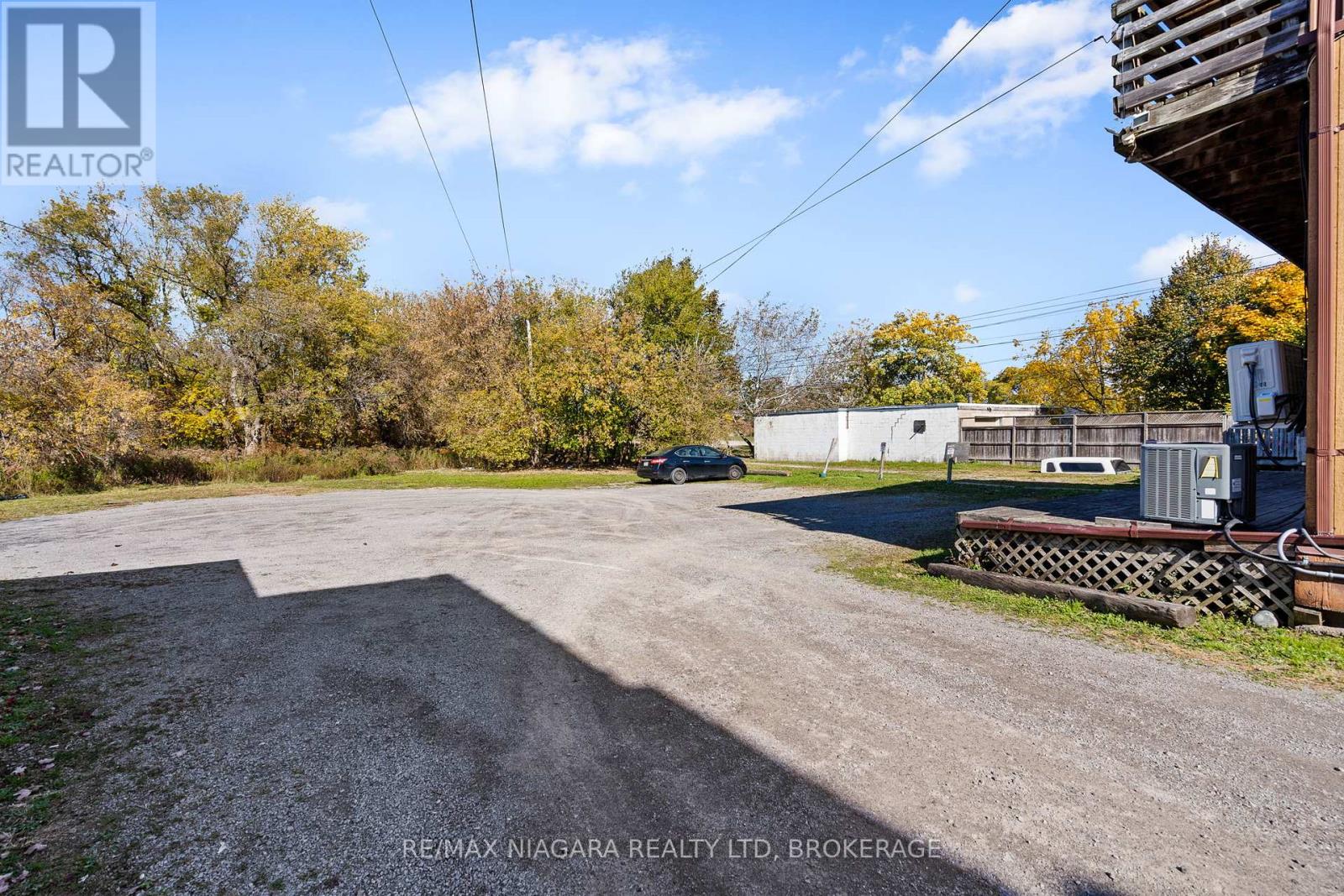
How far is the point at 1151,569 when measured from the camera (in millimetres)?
5195

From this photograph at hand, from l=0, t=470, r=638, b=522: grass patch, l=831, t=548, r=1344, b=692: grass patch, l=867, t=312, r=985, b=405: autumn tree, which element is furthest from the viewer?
l=867, t=312, r=985, b=405: autumn tree

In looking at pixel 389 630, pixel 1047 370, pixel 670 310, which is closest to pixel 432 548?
pixel 389 630

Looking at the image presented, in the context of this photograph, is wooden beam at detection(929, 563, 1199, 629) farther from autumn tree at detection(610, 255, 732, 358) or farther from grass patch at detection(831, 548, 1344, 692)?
autumn tree at detection(610, 255, 732, 358)

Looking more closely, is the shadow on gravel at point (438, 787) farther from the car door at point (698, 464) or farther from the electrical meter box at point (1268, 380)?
the car door at point (698, 464)

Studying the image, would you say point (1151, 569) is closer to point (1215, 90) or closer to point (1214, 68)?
point (1215, 90)

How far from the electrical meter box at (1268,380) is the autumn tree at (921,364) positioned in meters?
32.2

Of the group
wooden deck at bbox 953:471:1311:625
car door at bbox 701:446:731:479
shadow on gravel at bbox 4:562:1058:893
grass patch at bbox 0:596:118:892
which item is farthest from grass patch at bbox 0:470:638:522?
wooden deck at bbox 953:471:1311:625

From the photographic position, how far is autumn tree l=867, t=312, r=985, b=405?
36688mm

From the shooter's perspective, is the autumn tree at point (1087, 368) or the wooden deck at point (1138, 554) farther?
the autumn tree at point (1087, 368)

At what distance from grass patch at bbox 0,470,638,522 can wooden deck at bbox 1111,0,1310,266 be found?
1587 cm

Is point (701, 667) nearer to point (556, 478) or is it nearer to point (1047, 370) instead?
point (556, 478)

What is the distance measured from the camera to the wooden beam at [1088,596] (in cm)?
472

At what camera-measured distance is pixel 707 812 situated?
2525mm

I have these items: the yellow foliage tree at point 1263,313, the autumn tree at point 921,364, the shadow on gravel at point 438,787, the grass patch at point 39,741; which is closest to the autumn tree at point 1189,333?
the yellow foliage tree at point 1263,313
